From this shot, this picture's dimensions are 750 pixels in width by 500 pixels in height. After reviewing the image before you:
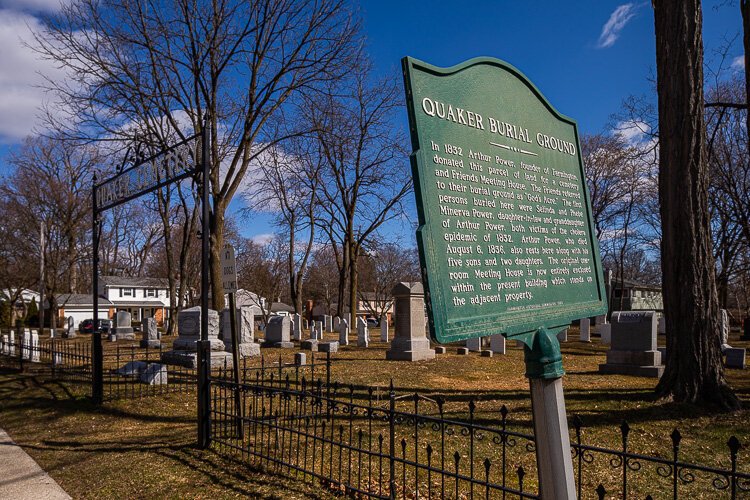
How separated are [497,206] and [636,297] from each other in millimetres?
63184

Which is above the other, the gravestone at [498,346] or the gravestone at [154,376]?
the gravestone at [154,376]

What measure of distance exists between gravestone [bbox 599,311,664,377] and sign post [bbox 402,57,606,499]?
1107cm

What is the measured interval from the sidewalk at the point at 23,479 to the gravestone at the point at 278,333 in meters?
14.0

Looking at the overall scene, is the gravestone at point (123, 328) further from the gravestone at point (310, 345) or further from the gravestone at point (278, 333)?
the gravestone at point (310, 345)

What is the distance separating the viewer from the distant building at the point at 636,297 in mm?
54078

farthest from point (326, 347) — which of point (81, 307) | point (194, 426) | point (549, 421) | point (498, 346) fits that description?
point (81, 307)

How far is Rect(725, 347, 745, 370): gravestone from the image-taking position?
563 inches

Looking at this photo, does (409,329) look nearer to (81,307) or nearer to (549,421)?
(549,421)

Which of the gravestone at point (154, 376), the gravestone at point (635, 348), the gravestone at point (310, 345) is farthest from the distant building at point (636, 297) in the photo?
the gravestone at point (154, 376)

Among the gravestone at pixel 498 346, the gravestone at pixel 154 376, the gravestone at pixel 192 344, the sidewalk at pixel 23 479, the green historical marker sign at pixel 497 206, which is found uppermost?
the green historical marker sign at pixel 497 206

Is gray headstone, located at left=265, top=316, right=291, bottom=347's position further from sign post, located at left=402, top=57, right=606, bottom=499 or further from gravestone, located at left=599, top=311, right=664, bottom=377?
sign post, located at left=402, top=57, right=606, bottom=499

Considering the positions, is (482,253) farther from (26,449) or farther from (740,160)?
(740,160)

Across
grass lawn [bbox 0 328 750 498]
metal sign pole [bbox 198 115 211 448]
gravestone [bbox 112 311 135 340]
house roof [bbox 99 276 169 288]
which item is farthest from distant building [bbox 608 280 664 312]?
metal sign pole [bbox 198 115 211 448]

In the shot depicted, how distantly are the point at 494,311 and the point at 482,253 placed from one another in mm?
264
